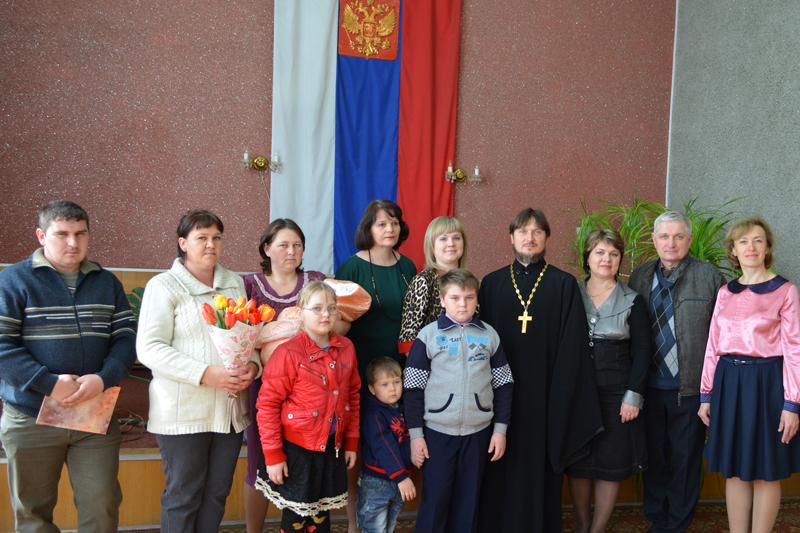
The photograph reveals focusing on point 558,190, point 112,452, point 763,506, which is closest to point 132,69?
point 112,452

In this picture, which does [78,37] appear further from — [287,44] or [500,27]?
[500,27]

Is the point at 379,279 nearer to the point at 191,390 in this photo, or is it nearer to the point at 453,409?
the point at 453,409

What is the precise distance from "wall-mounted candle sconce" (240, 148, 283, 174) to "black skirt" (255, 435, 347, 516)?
8.91ft

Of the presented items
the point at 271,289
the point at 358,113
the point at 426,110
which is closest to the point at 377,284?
the point at 271,289

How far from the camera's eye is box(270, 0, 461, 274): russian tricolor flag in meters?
4.21

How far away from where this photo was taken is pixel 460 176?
4527mm

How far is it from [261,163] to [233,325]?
267 cm

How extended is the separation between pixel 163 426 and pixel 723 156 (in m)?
4.43

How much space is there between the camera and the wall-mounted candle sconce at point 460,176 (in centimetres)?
447

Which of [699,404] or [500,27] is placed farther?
[500,27]

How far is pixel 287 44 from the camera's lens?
4.17 meters

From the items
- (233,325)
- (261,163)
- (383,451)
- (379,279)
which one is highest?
(261,163)

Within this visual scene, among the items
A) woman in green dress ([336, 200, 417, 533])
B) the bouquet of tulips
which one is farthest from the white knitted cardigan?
woman in green dress ([336, 200, 417, 533])

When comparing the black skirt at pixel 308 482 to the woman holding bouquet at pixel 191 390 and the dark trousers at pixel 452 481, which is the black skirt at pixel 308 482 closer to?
the woman holding bouquet at pixel 191 390
